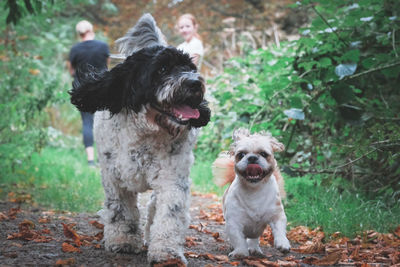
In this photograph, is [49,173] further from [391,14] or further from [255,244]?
[391,14]

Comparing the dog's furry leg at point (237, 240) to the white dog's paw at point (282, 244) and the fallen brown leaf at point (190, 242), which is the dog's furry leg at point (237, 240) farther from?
the fallen brown leaf at point (190, 242)

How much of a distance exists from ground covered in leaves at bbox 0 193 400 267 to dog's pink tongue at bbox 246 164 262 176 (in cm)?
65

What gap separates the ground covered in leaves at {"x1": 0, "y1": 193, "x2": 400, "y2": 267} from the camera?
10.8 ft

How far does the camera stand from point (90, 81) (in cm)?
362

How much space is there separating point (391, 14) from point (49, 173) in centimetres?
537

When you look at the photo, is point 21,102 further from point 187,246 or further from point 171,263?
point 171,263

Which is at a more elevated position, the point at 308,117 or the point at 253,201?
the point at 308,117

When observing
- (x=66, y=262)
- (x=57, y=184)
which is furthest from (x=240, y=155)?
(x=57, y=184)

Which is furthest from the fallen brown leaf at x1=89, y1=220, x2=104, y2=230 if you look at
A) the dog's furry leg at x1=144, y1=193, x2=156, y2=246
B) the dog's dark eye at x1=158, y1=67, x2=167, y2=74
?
the dog's dark eye at x1=158, y1=67, x2=167, y2=74

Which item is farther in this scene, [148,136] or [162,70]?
[148,136]

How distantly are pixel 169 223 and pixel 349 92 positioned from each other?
2284 millimetres

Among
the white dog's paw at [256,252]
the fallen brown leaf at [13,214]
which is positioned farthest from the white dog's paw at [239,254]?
the fallen brown leaf at [13,214]

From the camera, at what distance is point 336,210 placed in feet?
16.6

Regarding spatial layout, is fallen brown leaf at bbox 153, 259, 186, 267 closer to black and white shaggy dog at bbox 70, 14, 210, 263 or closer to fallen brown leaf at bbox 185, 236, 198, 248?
black and white shaggy dog at bbox 70, 14, 210, 263
